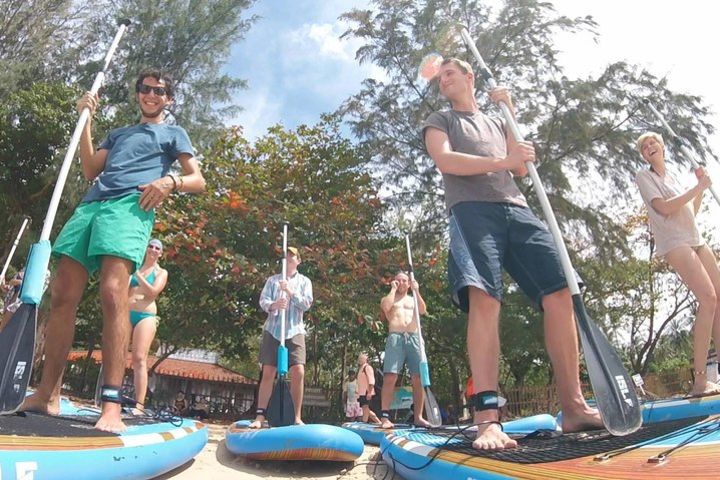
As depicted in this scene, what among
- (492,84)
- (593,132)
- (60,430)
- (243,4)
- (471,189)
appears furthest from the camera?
(243,4)

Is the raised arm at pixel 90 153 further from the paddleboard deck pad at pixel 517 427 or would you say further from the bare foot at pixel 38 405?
the paddleboard deck pad at pixel 517 427

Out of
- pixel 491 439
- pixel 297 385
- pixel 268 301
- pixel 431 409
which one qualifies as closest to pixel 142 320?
pixel 268 301

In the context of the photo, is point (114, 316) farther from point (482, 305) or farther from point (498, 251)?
point (498, 251)

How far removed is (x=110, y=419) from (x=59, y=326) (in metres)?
0.65

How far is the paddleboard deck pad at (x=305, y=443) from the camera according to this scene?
11.1 feet

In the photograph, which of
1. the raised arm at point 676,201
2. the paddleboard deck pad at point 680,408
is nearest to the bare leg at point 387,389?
the paddleboard deck pad at point 680,408

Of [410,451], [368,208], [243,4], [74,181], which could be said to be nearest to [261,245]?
[368,208]

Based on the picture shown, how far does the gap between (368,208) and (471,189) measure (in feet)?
33.0

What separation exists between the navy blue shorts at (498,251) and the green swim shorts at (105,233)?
5.20ft

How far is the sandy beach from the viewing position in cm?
332

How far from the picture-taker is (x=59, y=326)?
2842 mm

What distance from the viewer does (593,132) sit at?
1182 centimetres

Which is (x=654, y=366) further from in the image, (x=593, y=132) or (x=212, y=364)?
(x=212, y=364)

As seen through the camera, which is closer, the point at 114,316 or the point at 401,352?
the point at 114,316
